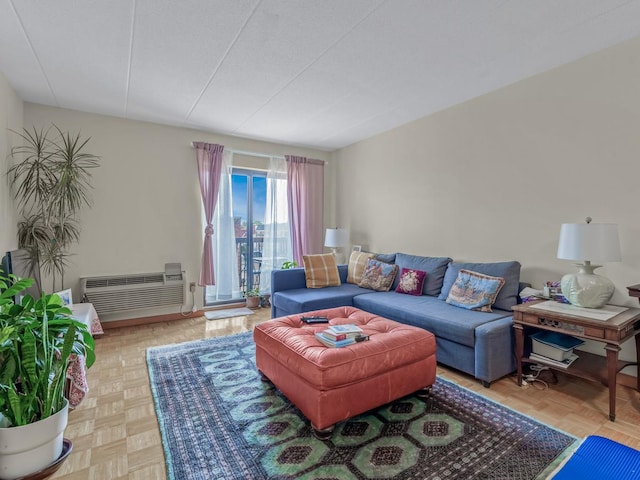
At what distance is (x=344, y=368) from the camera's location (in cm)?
176

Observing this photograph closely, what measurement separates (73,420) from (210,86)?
2.74 meters

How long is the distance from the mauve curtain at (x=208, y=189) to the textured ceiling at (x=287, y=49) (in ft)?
2.39

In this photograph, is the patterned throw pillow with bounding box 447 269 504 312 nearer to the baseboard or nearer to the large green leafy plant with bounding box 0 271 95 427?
the large green leafy plant with bounding box 0 271 95 427

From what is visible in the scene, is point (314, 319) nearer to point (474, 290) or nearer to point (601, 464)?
point (474, 290)

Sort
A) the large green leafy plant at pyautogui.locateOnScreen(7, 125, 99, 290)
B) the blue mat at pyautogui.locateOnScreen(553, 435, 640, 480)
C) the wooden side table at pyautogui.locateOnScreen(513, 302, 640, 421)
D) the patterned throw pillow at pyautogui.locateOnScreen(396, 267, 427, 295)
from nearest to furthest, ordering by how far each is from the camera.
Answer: the blue mat at pyautogui.locateOnScreen(553, 435, 640, 480) → the wooden side table at pyautogui.locateOnScreen(513, 302, 640, 421) → the large green leafy plant at pyautogui.locateOnScreen(7, 125, 99, 290) → the patterned throw pillow at pyautogui.locateOnScreen(396, 267, 427, 295)

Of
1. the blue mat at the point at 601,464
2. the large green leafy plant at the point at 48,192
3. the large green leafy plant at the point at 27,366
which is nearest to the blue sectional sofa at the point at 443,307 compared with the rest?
the blue mat at the point at 601,464

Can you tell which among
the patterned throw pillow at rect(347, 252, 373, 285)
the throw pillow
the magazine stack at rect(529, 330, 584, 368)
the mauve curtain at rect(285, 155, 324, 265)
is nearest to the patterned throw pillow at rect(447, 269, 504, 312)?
the magazine stack at rect(529, 330, 584, 368)

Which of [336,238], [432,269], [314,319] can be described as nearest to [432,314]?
[432,269]

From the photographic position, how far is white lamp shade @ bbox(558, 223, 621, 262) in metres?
2.04

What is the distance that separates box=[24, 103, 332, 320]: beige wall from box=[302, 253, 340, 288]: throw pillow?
1.53 m

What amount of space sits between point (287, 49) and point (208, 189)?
2363 millimetres

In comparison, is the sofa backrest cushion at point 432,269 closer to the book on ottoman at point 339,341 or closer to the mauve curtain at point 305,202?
the book on ottoman at point 339,341

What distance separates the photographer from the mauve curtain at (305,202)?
4922 millimetres

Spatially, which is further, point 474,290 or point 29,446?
point 474,290
